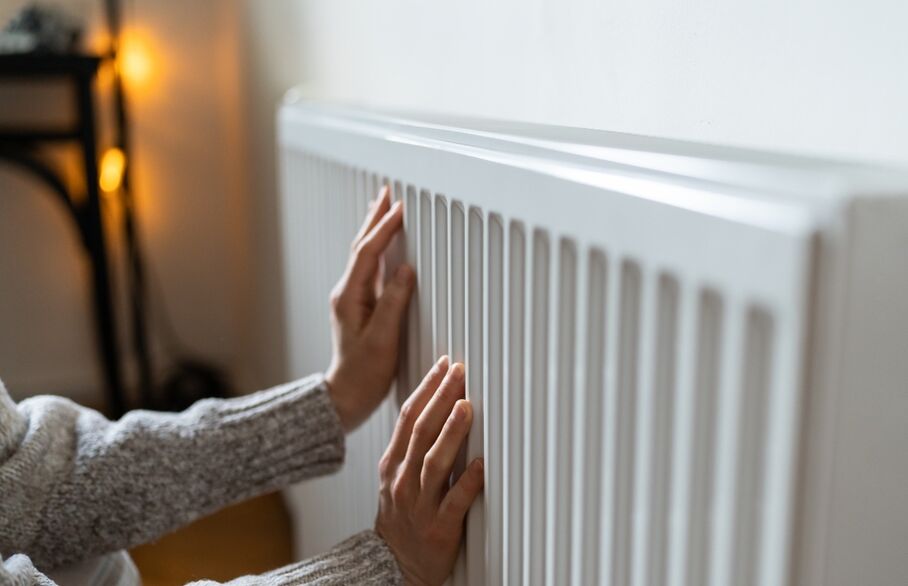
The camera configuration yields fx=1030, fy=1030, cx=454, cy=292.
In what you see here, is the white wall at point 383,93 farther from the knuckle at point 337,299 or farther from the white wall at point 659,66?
the knuckle at point 337,299

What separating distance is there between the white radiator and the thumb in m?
0.06

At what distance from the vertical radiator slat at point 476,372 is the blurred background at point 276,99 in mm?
134

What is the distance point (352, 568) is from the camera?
62cm

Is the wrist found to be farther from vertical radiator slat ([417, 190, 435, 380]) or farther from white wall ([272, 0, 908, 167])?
white wall ([272, 0, 908, 167])

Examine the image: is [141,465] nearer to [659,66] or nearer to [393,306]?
[393,306]

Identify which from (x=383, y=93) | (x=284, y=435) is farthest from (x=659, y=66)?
(x=383, y=93)

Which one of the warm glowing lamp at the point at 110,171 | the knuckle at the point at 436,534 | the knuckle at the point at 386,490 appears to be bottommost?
the warm glowing lamp at the point at 110,171

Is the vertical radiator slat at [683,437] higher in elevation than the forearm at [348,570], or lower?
higher

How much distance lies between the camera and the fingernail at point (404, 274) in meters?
0.67

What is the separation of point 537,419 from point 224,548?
125cm

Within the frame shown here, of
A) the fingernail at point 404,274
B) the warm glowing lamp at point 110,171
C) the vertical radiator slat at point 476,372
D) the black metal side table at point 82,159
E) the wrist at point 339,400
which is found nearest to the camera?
the vertical radiator slat at point 476,372

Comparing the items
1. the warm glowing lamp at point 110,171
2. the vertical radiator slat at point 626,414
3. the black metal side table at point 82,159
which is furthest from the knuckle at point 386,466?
the warm glowing lamp at point 110,171

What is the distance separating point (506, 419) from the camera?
52 cm

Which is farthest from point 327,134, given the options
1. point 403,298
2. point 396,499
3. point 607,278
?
point 607,278
